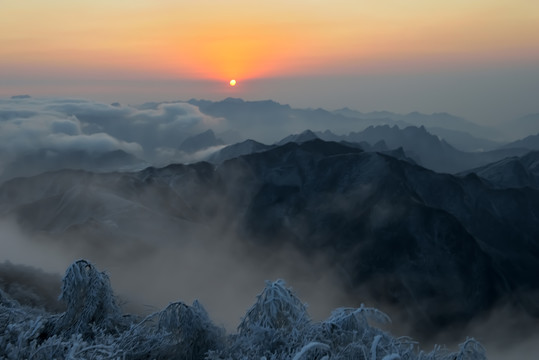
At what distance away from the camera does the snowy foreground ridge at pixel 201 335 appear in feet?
34.3

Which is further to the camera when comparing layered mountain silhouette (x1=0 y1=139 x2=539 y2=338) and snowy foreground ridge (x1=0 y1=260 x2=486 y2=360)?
layered mountain silhouette (x1=0 y1=139 x2=539 y2=338)

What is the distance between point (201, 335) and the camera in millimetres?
12484

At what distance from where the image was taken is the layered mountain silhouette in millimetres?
125938

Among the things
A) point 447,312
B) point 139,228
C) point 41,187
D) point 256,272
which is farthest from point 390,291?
point 41,187

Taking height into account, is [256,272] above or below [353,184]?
below

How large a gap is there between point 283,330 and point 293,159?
178339mm

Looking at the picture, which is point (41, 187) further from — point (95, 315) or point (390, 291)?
point (95, 315)

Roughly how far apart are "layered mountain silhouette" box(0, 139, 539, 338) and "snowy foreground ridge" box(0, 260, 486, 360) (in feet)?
291

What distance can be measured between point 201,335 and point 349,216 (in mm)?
148592

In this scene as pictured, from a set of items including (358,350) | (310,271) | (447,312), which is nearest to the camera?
(358,350)

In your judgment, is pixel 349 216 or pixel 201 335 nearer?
pixel 201 335

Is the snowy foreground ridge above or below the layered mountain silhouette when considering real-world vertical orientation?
above

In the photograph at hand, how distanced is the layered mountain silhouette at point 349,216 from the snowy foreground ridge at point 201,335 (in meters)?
88.7

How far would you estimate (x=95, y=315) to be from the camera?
13.6m
